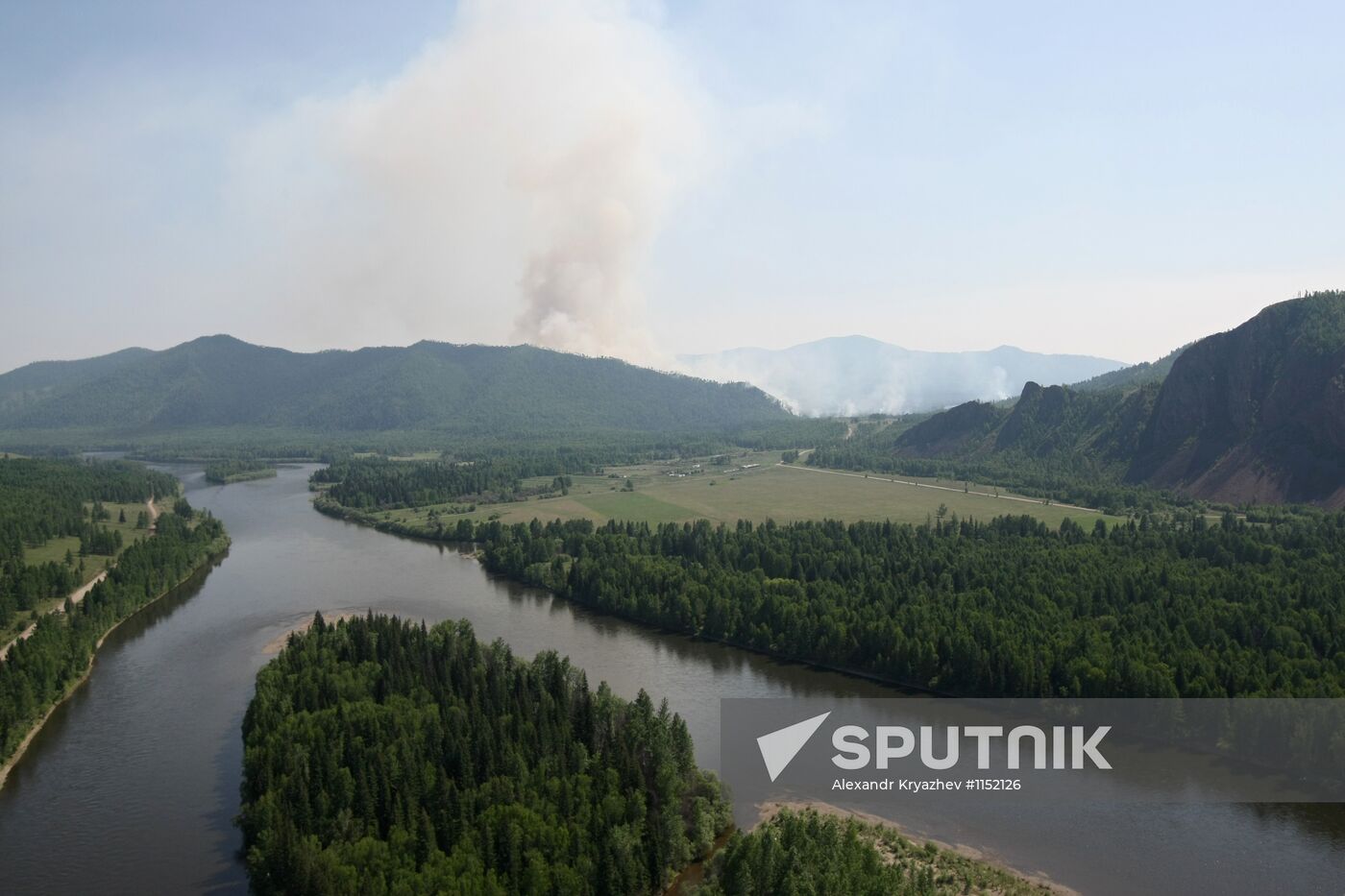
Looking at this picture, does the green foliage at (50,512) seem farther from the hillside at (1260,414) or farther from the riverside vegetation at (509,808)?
the hillside at (1260,414)

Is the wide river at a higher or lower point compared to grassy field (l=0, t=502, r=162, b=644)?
lower

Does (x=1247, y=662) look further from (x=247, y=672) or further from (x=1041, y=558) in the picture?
(x=247, y=672)

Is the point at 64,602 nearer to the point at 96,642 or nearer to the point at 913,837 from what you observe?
the point at 96,642

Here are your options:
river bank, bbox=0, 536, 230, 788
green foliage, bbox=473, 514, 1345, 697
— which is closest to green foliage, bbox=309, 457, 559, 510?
river bank, bbox=0, 536, 230, 788

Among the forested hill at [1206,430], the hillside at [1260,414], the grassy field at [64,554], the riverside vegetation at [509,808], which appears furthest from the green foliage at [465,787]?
the hillside at [1260,414]

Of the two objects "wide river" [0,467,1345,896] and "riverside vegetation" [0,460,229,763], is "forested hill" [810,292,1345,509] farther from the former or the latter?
"riverside vegetation" [0,460,229,763]

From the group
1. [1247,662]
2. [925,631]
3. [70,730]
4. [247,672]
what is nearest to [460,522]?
[247,672]
